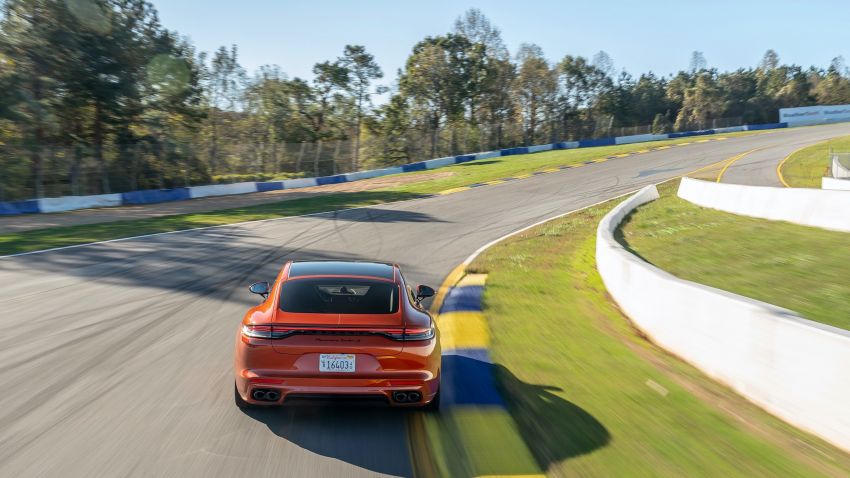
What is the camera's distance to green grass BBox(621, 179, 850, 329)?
978cm

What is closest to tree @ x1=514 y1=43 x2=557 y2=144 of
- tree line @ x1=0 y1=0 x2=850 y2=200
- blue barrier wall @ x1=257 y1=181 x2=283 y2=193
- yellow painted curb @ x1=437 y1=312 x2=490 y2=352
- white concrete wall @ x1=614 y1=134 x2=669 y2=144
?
tree line @ x1=0 y1=0 x2=850 y2=200

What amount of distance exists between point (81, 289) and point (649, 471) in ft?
33.3

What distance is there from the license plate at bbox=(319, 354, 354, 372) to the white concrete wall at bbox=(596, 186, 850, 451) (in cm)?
351

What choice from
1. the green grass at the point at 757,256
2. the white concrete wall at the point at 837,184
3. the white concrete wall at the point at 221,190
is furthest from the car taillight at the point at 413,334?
the white concrete wall at the point at 221,190

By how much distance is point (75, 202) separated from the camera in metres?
29.8

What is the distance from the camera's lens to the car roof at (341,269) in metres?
6.37

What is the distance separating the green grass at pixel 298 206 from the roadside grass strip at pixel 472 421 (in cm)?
1311

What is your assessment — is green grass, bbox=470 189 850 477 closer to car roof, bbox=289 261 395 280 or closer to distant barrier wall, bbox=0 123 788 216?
car roof, bbox=289 261 395 280

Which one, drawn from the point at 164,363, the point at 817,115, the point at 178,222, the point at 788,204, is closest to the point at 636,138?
the point at 817,115

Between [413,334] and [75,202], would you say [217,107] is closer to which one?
[75,202]

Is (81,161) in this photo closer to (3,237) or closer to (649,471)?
(3,237)

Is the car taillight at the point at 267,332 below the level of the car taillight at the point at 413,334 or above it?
above

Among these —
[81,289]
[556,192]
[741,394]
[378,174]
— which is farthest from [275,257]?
[378,174]

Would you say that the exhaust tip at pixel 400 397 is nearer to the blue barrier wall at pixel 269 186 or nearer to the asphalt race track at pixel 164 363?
the asphalt race track at pixel 164 363
